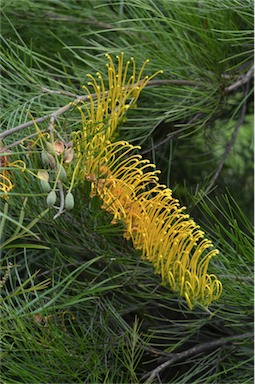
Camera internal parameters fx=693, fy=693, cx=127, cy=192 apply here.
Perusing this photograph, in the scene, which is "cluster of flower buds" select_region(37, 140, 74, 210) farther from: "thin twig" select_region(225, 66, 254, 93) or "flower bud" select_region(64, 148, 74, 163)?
"thin twig" select_region(225, 66, 254, 93)

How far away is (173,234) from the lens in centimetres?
42

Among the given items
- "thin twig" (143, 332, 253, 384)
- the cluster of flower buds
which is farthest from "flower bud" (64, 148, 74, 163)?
"thin twig" (143, 332, 253, 384)

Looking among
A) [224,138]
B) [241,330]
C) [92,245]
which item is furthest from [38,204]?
[224,138]

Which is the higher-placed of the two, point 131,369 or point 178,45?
point 178,45

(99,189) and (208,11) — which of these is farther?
(208,11)

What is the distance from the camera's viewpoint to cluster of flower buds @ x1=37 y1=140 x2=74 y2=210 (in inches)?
15.0

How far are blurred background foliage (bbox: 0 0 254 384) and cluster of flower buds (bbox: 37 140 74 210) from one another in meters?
0.04

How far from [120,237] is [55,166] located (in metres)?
0.13

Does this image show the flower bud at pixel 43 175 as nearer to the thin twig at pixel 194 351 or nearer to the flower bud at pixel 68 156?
the flower bud at pixel 68 156

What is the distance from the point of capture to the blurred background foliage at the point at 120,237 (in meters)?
0.47

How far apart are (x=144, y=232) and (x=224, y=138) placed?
0.37 metres

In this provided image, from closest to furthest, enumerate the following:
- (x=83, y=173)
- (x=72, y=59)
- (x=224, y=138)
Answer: (x=83, y=173) → (x=72, y=59) → (x=224, y=138)

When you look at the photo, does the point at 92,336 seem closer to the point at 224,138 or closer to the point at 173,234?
the point at 173,234

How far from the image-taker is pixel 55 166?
1.28 feet
